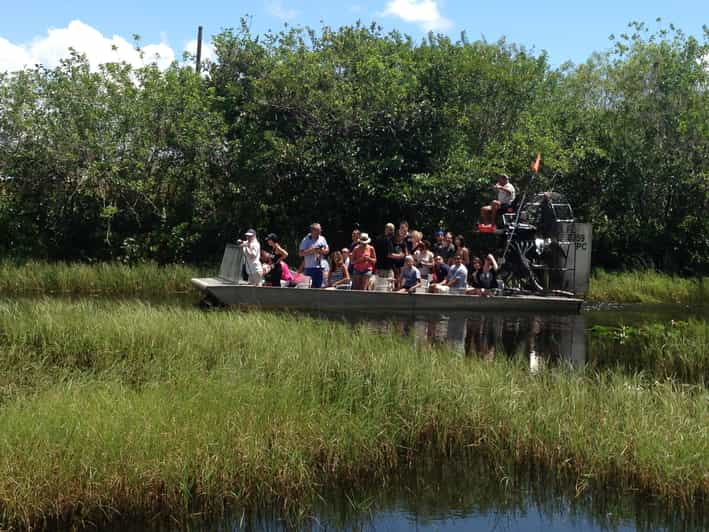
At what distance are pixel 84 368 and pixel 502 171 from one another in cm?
1640

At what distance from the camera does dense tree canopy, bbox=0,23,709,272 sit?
2469 cm

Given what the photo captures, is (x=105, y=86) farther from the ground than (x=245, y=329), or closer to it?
farther from the ground

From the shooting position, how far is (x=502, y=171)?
79.7 ft

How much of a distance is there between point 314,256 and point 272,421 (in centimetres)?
1037

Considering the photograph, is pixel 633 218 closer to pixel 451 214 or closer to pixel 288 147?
pixel 451 214

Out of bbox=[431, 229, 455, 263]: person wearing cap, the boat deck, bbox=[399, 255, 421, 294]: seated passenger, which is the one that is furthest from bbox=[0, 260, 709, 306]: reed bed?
bbox=[399, 255, 421, 294]: seated passenger

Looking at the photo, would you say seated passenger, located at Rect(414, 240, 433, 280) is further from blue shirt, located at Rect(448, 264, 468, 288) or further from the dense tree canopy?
the dense tree canopy

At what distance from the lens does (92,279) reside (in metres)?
22.2

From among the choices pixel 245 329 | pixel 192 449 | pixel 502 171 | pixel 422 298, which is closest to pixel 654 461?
pixel 192 449

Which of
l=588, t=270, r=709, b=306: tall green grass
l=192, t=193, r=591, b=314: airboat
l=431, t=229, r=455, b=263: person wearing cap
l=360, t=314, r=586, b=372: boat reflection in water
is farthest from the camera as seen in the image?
l=588, t=270, r=709, b=306: tall green grass

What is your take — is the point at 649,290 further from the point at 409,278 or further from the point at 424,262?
the point at 409,278

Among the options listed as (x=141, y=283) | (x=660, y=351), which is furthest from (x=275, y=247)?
(x=660, y=351)

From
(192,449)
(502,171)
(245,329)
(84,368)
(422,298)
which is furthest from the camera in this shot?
(502,171)

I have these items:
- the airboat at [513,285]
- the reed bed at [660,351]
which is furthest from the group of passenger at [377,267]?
the reed bed at [660,351]
